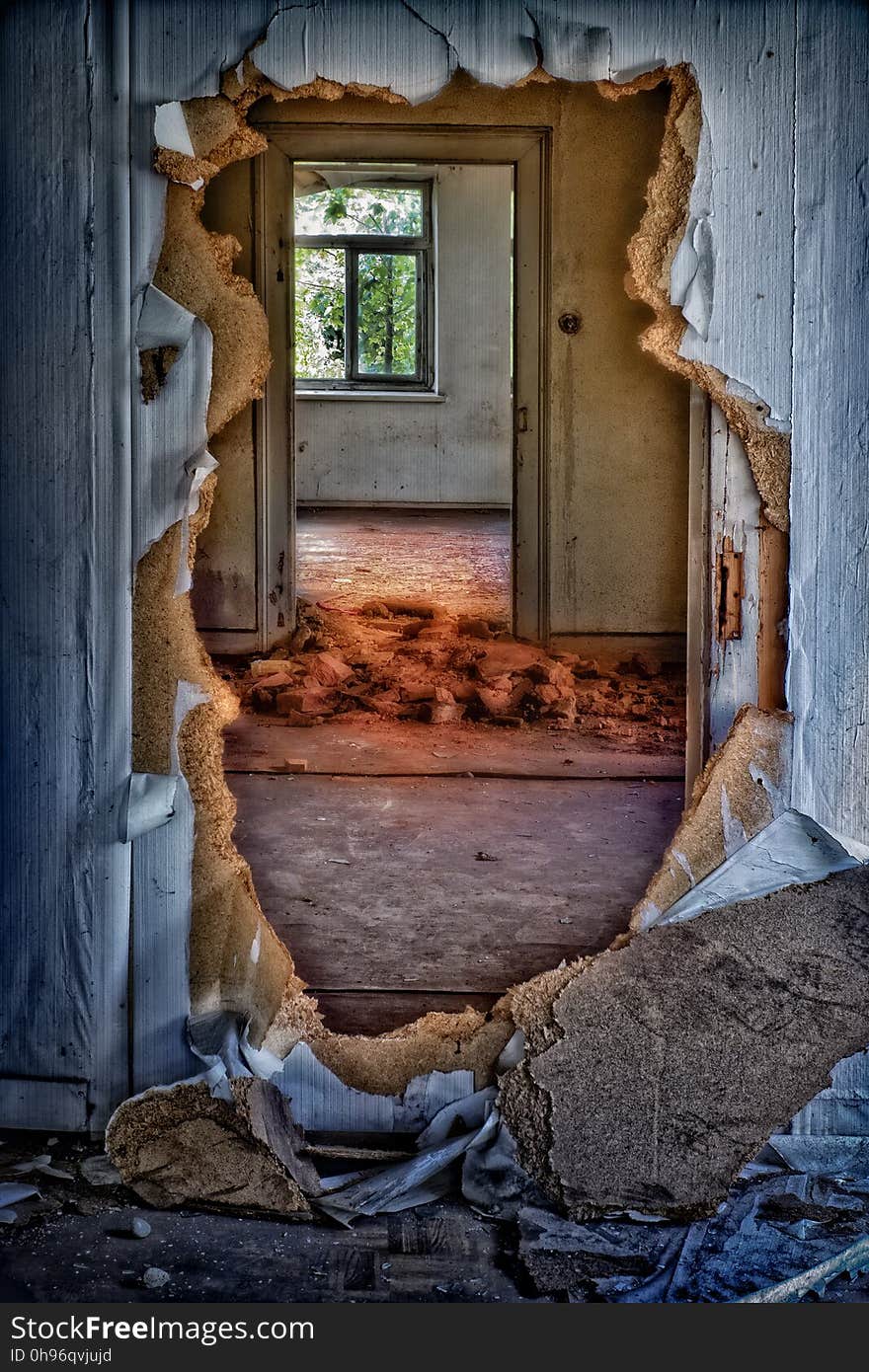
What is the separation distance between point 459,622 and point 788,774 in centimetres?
517

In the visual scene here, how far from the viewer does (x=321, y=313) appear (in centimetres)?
1344

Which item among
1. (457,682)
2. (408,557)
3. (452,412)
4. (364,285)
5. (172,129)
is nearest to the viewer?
(172,129)

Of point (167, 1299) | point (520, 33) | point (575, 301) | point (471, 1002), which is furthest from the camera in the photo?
point (575, 301)

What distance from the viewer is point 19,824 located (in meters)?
2.48

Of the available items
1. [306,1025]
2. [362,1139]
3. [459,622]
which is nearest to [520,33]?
[306,1025]

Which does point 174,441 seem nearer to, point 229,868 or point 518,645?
point 229,868

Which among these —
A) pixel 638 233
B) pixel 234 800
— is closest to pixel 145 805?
pixel 234 800

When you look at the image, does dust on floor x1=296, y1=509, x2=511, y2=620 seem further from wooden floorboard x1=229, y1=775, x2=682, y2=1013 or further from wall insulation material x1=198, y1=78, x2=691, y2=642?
wooden floorboard x1=229, y1=775, x2=682, y2=1013

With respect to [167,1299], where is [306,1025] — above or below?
above

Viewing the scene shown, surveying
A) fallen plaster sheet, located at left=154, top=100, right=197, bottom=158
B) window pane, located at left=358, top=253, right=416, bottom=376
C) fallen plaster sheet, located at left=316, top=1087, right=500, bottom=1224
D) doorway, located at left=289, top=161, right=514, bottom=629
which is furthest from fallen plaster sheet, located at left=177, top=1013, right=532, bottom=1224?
window pane, located at left=358, top=253, right=416, bottom=376

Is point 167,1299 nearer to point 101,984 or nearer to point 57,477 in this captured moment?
point 101,984

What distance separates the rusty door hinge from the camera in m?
2.46

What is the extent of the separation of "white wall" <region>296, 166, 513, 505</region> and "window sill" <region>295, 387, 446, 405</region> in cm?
3

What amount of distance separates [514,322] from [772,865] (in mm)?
4929
